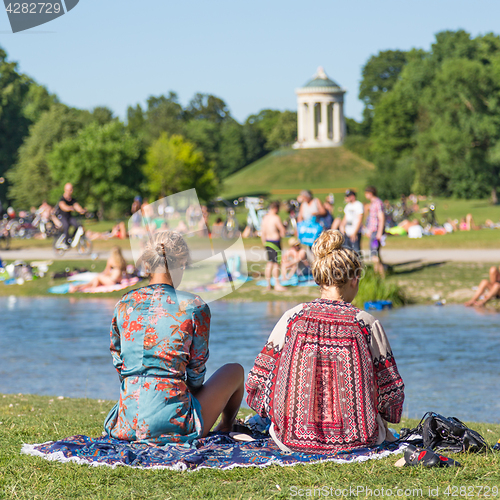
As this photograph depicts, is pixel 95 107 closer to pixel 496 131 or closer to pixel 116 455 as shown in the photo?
pixel 496 131

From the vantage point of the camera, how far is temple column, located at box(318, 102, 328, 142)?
Answer: 99188 mm

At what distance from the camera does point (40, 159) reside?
58.7 meters

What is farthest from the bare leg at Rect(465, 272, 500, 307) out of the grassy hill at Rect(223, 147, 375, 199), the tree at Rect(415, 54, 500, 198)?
the grassy hill at Rect(223, 147, 375, 199)

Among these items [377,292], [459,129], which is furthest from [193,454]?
[459,129]

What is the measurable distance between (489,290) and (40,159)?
51791 millimetres

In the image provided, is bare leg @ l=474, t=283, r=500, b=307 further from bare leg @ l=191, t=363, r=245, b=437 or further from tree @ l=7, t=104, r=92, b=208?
tree @ l=7, t=104, r=92, b=208

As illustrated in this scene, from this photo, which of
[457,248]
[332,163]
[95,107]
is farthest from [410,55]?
[457,248]

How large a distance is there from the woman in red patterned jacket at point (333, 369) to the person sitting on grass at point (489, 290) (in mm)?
8803

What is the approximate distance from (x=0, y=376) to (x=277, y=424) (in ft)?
17.0

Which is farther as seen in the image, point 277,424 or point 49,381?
point 49,381

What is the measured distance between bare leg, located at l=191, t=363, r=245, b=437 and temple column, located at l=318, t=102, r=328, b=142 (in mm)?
96776

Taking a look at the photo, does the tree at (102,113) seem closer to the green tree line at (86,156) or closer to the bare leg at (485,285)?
the green tree line at (86,156)

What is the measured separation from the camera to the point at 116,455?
147 inches

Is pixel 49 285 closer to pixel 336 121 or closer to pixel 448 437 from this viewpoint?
pixel 448 437
